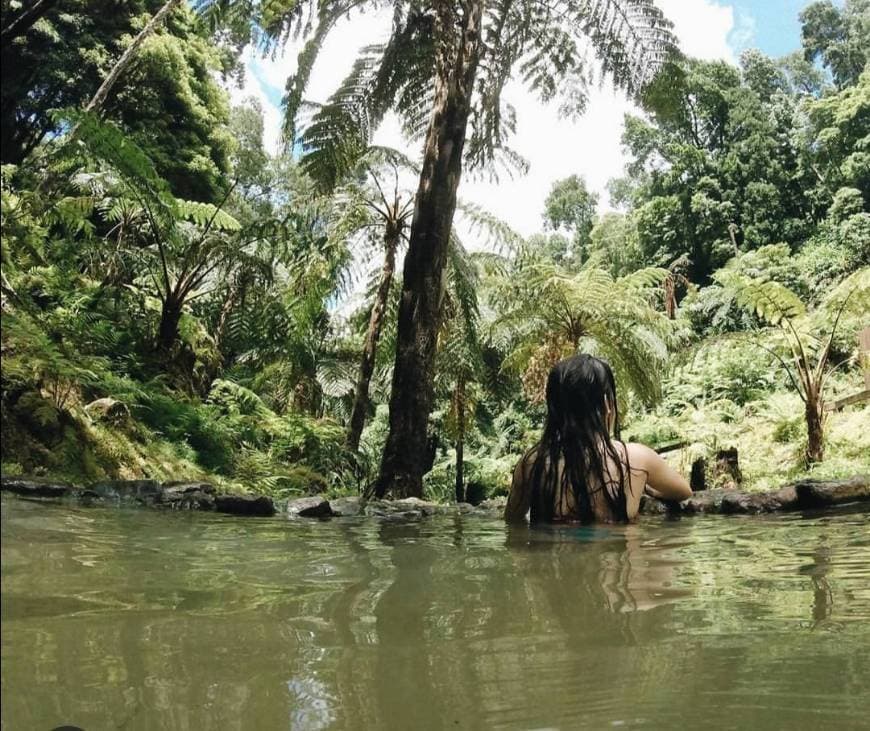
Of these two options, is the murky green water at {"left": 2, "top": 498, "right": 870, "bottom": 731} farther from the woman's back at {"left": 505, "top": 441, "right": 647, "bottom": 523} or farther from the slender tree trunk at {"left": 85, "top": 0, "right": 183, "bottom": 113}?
the slender tree trunk at {"left": 85, "top": 0, "right": 183, "bottom": 113}

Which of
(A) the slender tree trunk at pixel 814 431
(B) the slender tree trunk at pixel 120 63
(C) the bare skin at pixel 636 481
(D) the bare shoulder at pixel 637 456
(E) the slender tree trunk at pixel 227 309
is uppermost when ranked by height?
(B) the slender tree trunk at pixel 120 63

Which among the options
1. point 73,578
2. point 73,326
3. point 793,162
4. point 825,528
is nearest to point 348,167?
point 73,326

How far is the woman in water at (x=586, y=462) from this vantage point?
2.67m

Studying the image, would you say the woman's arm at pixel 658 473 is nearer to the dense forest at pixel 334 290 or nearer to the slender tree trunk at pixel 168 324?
the dense forest at pixel 334 290

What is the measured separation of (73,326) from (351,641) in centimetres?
647

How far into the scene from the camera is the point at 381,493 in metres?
5.75

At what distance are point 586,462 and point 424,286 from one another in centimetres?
344

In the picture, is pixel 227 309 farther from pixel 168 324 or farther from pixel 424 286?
pixel 424 286

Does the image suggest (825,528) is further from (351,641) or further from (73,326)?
(73,326)

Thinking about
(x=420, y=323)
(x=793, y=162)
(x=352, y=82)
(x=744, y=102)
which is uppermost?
(x=744, y=102)

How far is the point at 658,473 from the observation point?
2814mm

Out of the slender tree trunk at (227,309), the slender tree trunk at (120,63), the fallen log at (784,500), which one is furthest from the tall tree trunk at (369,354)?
the fallen log at (784,500)

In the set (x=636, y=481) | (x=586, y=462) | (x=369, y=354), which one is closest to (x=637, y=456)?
(x=636, y=481)

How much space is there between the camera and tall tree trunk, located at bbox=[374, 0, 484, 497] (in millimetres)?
5812
